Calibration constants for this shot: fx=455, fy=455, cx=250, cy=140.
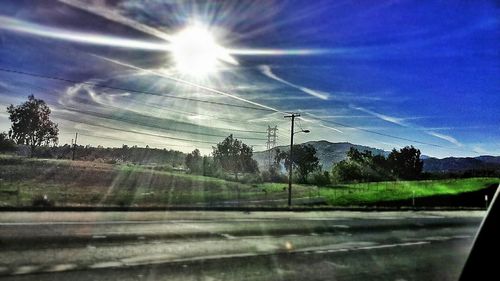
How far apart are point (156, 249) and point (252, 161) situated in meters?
180

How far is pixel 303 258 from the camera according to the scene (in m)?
11.3

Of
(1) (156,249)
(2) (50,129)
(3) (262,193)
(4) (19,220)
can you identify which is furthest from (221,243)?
(2) (50,129)

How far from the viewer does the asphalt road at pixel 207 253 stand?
8766mm

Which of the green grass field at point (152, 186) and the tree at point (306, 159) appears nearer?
the green grass field at point (152, 186)

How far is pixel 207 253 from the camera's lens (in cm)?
1121

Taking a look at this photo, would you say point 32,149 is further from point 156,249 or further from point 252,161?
point 156,249

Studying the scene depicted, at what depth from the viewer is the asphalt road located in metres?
8.77

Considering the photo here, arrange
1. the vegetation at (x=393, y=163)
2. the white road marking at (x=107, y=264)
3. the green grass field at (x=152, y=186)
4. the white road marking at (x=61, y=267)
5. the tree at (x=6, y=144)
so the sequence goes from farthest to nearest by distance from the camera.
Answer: the vegetation at (x=393, y=163) → the tree at (x=6, y=144) → the green grass field at (x=152, y=186) → the white road marking at (x=107, y=264) → the white road marking at (x=61, y=267)

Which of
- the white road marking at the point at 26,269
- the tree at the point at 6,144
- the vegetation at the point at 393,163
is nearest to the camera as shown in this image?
the white road marking at the point at 26,269

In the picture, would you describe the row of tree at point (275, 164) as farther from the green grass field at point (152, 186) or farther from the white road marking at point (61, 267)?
the white road marking at point (61, 267)

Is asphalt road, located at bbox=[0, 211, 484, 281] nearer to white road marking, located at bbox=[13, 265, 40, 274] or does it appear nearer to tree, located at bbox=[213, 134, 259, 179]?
white road marking, located at bbox=[13, 265, 40, 274]

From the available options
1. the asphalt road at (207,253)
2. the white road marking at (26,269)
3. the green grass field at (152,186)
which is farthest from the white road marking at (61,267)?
the green grass field at (152,186)

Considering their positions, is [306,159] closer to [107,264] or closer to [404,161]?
[404,161]

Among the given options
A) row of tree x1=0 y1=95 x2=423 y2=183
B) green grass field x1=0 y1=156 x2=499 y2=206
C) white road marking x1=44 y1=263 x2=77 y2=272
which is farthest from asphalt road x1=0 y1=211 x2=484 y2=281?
row of tree x1=0 y1=95 x2=423 y2=183
